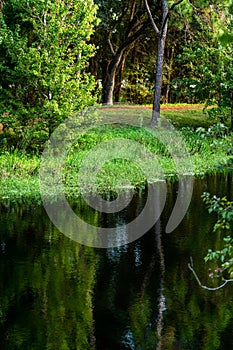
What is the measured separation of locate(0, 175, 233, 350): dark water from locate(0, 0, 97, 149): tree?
6.02 metres

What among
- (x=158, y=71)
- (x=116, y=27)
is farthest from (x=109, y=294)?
(x=116, y=27)

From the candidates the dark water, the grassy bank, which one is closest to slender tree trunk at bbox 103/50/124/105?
the grassy bank

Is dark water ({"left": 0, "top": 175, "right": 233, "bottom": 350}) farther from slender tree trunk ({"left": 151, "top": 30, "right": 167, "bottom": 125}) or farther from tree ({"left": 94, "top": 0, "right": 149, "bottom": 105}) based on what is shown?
tree ({"left": 94, "top": 0, "right": 149, "bottom": 105})

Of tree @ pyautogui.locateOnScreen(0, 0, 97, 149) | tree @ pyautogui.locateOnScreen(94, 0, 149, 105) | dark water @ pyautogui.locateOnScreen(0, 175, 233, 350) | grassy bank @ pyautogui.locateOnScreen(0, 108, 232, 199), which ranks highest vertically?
tree @ pyautogui.locateOnScreen(94, 0, 149, 105)

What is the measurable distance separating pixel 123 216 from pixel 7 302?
4.49 metres

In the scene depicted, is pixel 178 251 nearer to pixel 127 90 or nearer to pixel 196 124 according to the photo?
pixel 196 124

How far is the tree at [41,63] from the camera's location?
51.4 ft

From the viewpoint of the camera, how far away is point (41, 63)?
15.9 metres

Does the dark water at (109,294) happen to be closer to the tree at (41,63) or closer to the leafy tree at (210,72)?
the tree at (41,63)

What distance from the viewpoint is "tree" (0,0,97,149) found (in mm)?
15672

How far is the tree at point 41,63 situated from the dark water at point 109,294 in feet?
19.7

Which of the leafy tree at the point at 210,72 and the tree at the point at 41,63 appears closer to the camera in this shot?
the tree at the point at 41,63

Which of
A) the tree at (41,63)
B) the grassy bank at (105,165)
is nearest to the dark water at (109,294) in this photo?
the grassy bank at (105,165)

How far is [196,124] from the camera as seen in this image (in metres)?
22.8
